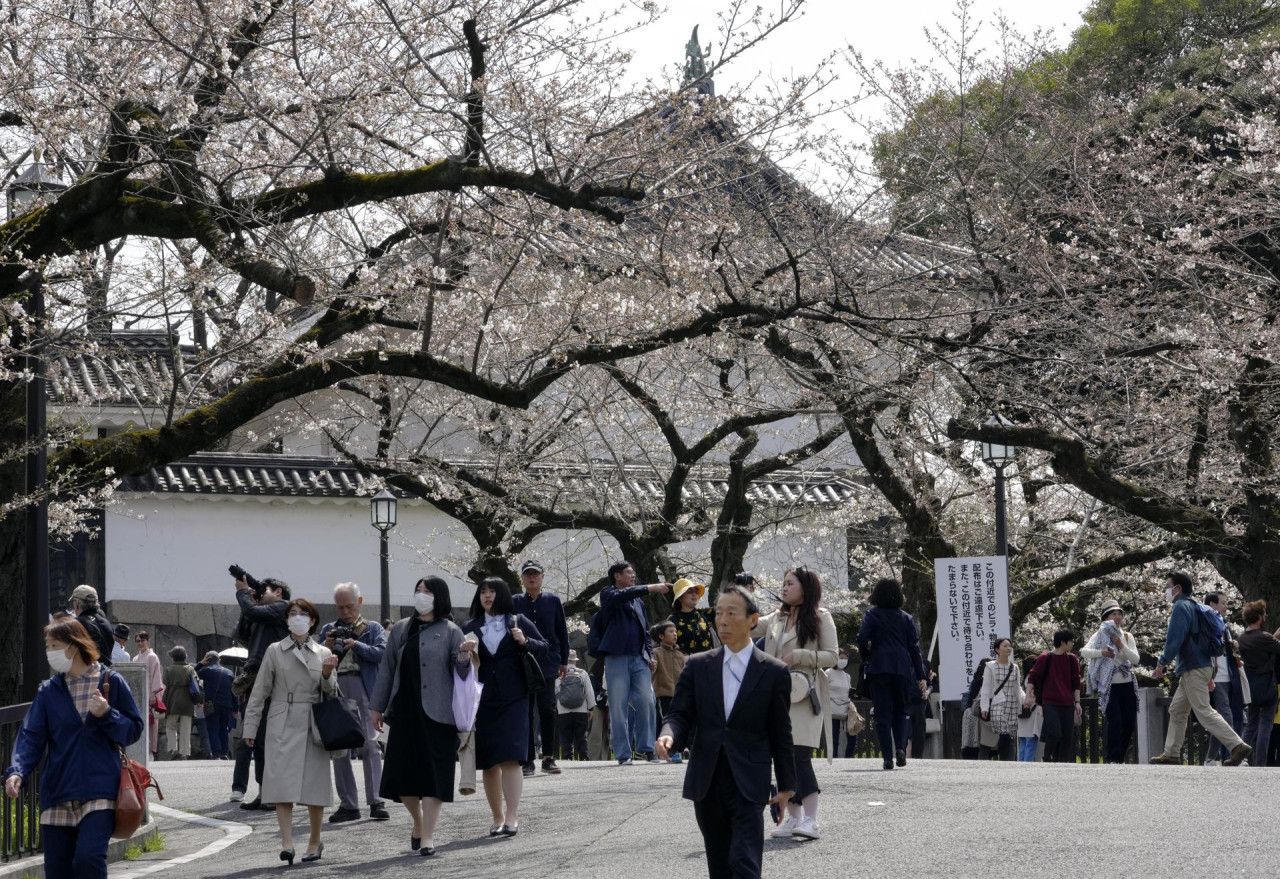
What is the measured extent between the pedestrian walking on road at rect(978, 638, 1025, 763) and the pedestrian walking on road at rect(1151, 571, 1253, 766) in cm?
281

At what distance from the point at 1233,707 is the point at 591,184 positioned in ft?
30.2

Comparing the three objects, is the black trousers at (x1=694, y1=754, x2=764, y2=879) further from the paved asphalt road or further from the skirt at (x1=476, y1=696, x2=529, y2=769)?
the skirt at (x1=476, y1=696, x2=529, y2=769)

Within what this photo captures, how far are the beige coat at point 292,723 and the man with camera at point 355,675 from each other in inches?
56.0

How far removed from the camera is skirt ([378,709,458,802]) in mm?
9227

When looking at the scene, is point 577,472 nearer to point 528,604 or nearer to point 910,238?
point 910,238

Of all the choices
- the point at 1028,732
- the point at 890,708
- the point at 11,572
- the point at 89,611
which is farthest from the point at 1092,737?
the point at 11,572

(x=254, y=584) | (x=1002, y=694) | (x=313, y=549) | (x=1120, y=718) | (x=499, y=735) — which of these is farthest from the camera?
(x=313, y=549)

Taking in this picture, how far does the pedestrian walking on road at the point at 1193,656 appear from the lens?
45.1 ft

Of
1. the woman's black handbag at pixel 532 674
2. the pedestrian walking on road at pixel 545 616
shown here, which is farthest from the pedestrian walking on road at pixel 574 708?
the woman's black handbag at pixel 532 674

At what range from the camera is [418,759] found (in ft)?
30.4

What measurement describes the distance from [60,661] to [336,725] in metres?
2.30

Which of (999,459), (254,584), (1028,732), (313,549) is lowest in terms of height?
(1028,732)

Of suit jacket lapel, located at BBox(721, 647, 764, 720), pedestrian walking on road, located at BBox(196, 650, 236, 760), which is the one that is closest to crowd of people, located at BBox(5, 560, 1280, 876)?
suit jacket lapel, located at BBox(721, 647, 764, 720)

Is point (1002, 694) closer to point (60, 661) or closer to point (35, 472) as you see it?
point (35, 472)
